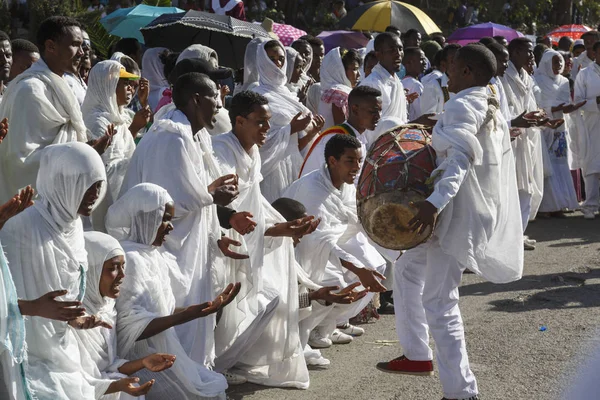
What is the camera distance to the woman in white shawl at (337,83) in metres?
9.91

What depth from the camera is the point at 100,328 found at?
5.03 m

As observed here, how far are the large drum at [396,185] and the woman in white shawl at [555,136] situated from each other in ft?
25.0

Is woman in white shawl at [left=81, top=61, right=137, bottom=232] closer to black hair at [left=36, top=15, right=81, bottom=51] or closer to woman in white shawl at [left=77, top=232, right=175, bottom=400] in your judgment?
black hair at [left=36, top=15, right=81, bottom=51]

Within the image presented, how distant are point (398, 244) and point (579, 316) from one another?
124 inches

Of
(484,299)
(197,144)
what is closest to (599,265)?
(484,299)

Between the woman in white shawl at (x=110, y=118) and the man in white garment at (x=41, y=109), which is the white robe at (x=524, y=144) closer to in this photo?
the woman in white shawl at (x=110, y=118)

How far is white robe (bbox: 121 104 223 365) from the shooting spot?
5918 millimetres

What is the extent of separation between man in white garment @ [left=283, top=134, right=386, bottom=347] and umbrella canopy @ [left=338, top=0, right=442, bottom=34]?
9.56 metres

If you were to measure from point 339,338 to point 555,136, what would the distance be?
7.16 metres

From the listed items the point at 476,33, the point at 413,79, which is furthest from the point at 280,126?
the point at 476,33

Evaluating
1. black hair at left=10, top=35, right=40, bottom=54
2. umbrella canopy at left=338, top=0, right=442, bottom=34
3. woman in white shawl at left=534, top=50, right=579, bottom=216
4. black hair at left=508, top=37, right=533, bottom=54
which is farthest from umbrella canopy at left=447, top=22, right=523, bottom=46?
black hair at left=10, top=35, right=40, bottom=54

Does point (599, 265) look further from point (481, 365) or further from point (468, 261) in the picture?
point (468, 261)

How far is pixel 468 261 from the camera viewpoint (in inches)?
231

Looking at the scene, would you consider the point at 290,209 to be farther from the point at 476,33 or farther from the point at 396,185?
the point at 476,33
